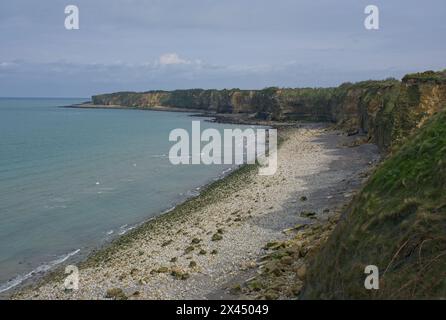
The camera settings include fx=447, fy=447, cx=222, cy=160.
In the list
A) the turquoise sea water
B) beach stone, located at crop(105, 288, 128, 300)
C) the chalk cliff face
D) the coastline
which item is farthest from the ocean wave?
the chalk cliff face

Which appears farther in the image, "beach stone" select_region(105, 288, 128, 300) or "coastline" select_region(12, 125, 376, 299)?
"coastline" select_region(12, 125, 376, 299)

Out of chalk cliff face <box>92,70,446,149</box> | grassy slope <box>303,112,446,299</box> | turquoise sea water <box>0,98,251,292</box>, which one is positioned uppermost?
chalk cliff face <box>92,70,446,149</box>

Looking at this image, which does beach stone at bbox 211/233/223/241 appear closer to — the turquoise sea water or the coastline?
the coastline

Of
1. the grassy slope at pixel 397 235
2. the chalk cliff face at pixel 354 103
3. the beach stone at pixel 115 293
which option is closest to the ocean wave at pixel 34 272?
the beach stone at pixel 115 293

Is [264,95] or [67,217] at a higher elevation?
[264,95]

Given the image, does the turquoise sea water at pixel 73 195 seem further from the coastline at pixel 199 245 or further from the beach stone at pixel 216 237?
the beach stone at pixel 216 237

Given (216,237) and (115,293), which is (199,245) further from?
(115,293)
